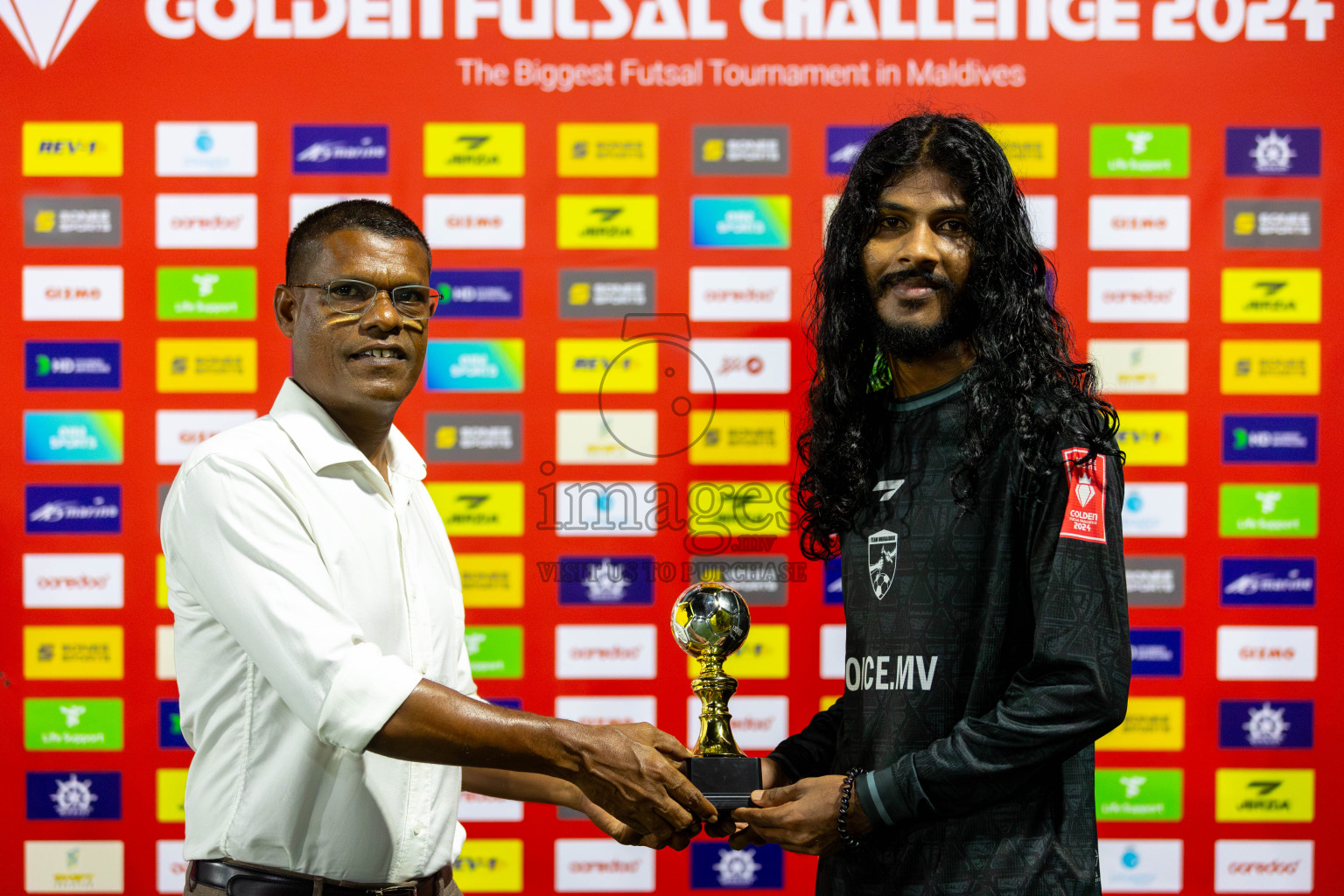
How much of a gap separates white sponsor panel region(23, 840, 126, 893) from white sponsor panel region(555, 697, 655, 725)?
1280 mm

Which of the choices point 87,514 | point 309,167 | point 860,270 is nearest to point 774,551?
point 860,270

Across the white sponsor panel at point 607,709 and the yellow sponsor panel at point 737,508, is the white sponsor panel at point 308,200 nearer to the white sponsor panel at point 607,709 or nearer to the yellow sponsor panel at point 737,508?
the yellow sponsor panel at point 737,508

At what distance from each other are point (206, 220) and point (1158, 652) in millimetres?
2837

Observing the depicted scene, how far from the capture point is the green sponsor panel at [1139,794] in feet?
9.10

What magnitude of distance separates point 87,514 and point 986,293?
2.39 metres

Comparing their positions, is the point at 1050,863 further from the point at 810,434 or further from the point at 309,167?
the point at 309,167

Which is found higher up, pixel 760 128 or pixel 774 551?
pixel 760 128

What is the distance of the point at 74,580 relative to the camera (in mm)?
2756

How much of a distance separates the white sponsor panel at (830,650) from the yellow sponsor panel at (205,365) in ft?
5.53

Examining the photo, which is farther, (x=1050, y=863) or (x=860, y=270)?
(x=860, y=270)

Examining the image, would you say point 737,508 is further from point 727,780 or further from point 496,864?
point 496,864

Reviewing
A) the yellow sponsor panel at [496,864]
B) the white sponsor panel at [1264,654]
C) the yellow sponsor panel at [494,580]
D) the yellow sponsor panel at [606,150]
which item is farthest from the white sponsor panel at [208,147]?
the white sponsor panel at [1264,654]

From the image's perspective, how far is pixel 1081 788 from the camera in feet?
5.41

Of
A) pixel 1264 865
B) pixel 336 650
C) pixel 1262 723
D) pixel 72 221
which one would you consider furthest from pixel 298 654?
pixel 1264 865
